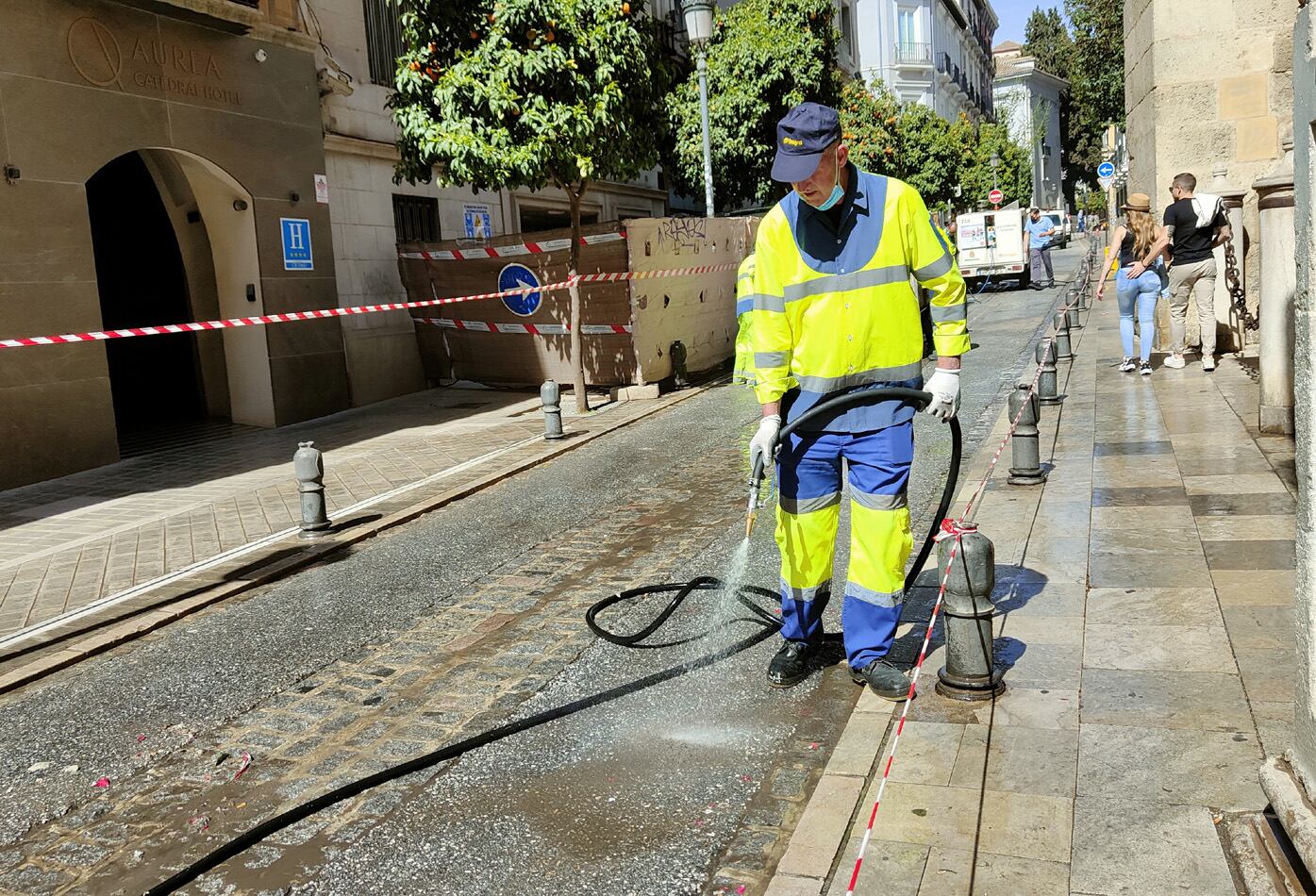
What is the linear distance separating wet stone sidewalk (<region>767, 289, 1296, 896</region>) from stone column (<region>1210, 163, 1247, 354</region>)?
5.06 meters

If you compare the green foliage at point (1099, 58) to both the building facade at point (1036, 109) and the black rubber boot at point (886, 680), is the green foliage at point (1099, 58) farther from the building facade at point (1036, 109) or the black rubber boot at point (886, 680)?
the black rubber boot at point (886, 680)

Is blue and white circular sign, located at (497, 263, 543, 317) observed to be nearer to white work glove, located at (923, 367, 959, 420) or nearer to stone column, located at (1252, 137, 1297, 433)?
stone column, located at (1252, 137, 1297, 433)

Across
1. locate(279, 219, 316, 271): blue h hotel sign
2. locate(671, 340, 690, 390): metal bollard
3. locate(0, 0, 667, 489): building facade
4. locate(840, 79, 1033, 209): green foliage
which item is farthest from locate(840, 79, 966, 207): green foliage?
locate(279, 219, 316, 271): blue h hotel sign

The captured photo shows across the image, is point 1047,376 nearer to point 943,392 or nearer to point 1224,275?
point 1224,275

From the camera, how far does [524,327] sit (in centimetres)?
1449

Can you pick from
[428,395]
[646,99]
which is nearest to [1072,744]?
[646,99]

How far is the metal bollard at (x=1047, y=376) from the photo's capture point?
9.38 m

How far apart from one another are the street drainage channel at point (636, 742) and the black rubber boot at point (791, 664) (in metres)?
0.05

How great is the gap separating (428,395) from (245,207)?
142 inches

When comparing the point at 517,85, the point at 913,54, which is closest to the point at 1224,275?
the point at 517,85

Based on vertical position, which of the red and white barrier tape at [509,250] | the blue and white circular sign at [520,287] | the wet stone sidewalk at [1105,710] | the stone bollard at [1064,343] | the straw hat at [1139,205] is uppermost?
the red and white barrier tape at [509,250]

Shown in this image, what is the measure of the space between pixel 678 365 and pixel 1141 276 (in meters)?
6.06

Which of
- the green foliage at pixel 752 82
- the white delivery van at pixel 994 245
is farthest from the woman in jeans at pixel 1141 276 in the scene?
the white delivery van at pixel 994 245

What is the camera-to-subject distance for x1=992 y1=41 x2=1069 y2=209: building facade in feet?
251
